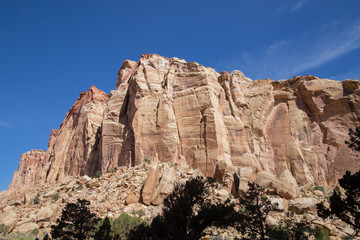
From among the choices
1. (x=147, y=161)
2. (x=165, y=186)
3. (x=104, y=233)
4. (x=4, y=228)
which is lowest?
(x=104, y=233)

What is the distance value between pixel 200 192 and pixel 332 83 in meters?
35.1

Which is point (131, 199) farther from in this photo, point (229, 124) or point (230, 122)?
point (230, 122)

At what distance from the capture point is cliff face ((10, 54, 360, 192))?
36844mm

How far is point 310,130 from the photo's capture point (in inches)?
1715

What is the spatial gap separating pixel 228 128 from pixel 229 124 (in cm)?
73

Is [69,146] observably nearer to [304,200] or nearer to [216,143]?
[216,143]

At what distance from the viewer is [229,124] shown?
4153 centimetres

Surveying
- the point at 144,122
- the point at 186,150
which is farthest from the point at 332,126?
the point at 144,122

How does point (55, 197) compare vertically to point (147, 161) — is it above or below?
below

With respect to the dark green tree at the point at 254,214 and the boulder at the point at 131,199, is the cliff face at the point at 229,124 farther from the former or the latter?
the dark green tree at the point at 254,214

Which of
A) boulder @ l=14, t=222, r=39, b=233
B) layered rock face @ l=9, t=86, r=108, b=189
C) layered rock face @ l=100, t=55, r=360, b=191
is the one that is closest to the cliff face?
layered rock face @ l=100, t=55, r=360, b=191

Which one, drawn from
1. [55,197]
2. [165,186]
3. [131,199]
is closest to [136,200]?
[131,199]

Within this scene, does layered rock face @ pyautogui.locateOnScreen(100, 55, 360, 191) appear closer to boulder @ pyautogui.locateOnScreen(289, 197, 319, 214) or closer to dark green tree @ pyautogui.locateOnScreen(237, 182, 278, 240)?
boulder @ pyautogui.locateOnScreen(289, 197, 319, 214)

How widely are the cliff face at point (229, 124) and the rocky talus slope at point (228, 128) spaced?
136 millimetres
